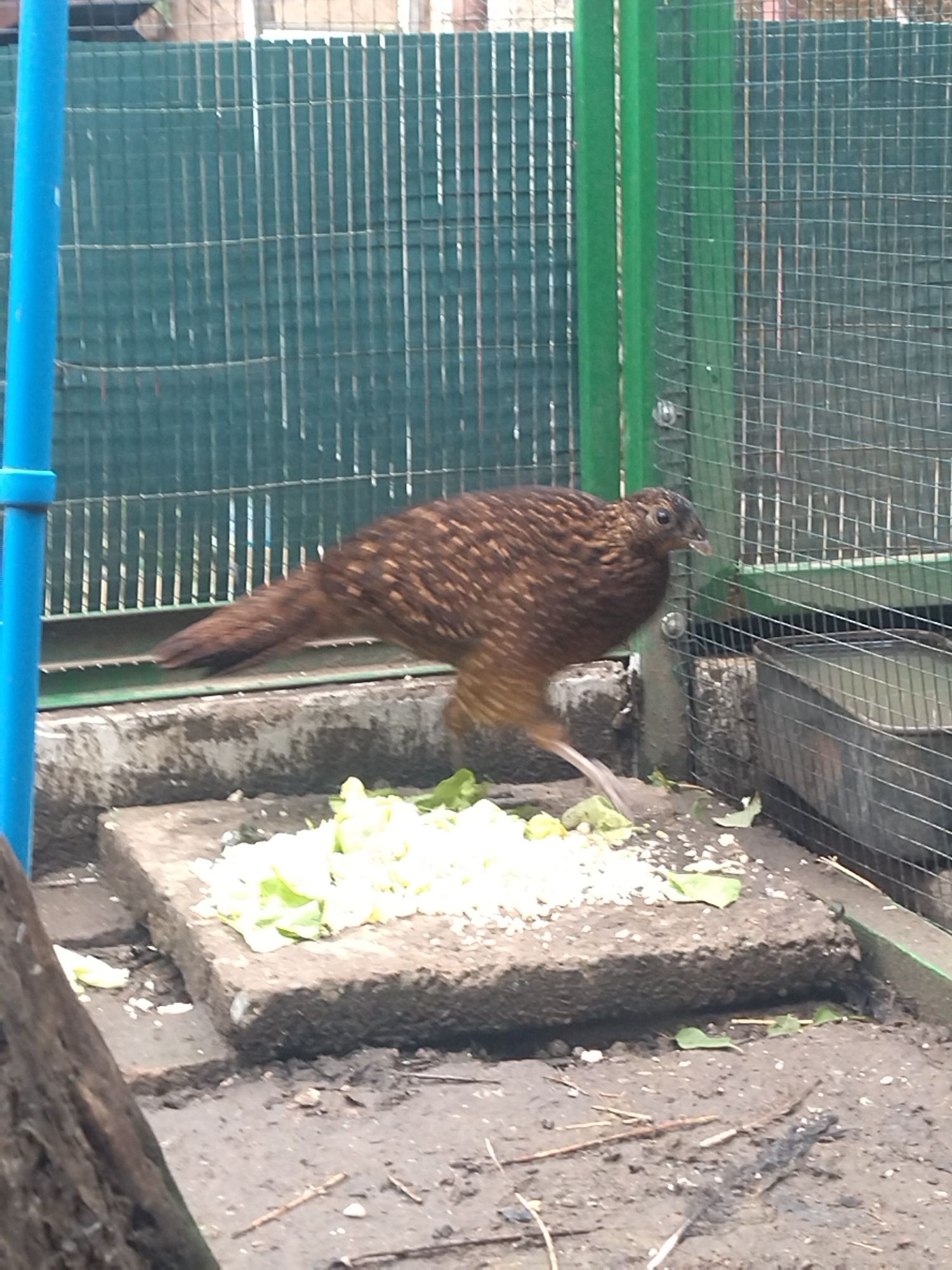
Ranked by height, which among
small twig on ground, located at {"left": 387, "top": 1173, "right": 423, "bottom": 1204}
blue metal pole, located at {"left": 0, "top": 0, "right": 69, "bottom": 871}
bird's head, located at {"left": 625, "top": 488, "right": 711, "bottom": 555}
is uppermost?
blue metal pole, located at {"left": 0, "top": 0, "right": 69, "bottom": 871}

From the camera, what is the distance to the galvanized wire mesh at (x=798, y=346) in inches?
192

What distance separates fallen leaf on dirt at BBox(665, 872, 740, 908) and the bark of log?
2368mm

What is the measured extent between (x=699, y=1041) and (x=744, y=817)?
1.14 meters

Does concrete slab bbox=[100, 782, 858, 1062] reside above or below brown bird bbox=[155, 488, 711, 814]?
below

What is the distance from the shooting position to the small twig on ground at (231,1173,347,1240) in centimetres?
299

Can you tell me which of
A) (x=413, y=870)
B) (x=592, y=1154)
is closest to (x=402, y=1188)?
(x=592, y=1154)

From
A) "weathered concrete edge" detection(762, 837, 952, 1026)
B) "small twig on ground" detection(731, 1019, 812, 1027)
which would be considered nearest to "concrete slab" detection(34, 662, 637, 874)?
"weathered concrete edge" detection(762, 837, 952, 1026)

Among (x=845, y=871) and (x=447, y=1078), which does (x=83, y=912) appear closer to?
(x=447, y=1078)

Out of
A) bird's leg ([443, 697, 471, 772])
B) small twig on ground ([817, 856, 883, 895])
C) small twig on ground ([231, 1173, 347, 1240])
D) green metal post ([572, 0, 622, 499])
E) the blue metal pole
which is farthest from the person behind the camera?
green metal post ([572, 0, 622, 499])

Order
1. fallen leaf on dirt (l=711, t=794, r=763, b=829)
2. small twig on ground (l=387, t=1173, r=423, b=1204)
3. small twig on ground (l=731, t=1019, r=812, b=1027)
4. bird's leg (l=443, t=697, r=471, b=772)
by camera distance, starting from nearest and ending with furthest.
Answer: small twig on ground (l=387, t=1173, r=423, b=1204), small twig on ground (l=731, t=1019, r=812, b=1027), bird's leg (l=443, t=697, r=471, b=772), fallen leaf on dirt (l=711, t=794, r=763, b=829)

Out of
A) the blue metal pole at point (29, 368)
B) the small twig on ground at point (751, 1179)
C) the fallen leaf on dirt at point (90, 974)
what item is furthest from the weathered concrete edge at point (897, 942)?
the blue metal pole at point (29, 368)

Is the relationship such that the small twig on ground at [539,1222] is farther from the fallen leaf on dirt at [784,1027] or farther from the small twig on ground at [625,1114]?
the fallen leaf on dirt at [784,1027]

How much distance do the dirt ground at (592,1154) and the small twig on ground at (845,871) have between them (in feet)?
1.96

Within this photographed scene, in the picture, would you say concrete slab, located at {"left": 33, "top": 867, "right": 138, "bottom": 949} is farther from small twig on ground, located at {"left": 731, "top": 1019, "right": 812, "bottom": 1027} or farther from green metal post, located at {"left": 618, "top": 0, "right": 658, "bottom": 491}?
green metal post, located at {"left": 618, "top": 0, "right": 658, "bottom": 491}
